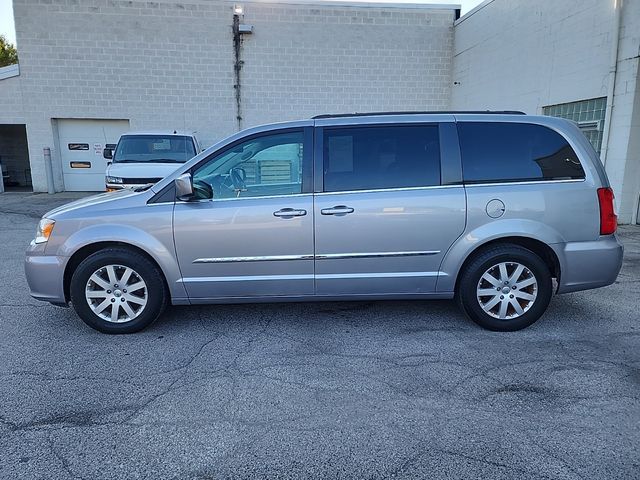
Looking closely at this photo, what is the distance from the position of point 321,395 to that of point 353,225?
1.48 meters

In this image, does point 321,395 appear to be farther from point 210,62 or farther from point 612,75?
point 210,62

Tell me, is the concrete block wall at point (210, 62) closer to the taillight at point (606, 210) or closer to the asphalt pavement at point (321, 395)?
the asphalt pavement at point (321, 395)

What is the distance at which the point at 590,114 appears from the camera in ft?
31.3

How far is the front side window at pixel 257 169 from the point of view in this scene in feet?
13.0

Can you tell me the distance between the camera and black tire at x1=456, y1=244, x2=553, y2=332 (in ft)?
13.1

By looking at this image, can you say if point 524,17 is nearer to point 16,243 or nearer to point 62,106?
point 16,243

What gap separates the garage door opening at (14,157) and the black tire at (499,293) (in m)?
20.5

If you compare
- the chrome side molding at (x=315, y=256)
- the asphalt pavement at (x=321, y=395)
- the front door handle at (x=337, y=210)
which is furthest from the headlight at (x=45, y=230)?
the front door handle at (x=337, y=210)

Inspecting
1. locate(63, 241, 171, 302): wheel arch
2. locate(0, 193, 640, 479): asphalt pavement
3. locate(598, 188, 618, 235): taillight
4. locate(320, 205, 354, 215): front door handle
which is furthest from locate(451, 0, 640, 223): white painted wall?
locate(63, 241, 171, 302): wheel arch

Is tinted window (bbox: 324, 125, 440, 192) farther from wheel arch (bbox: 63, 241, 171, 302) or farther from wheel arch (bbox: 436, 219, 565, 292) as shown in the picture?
wheel arch (bbox: 63, 241, 171, 302)

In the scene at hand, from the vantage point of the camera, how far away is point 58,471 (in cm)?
231

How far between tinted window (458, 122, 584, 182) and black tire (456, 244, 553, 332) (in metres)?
0.66

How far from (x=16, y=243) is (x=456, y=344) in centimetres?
797

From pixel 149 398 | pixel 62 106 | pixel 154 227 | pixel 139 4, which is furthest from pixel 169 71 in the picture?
pixel 149 398
